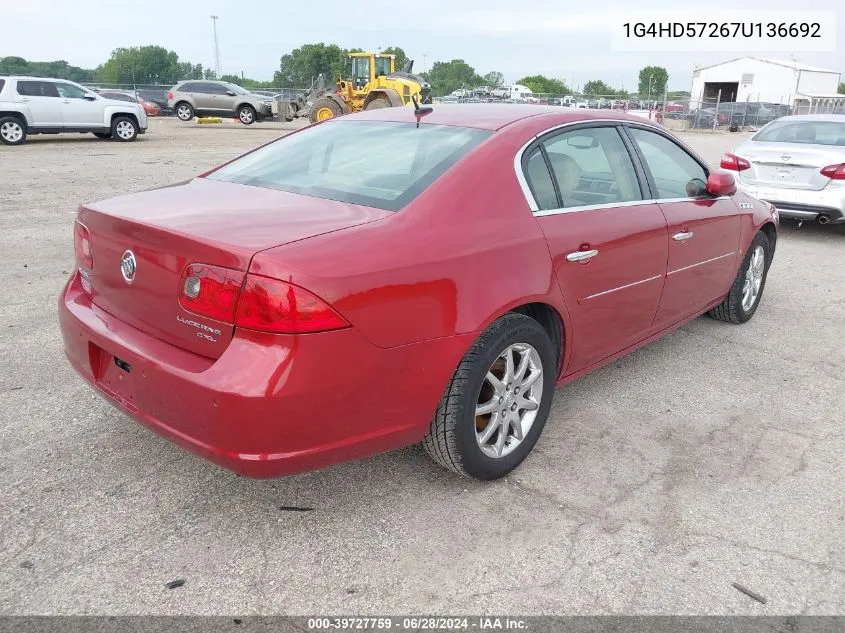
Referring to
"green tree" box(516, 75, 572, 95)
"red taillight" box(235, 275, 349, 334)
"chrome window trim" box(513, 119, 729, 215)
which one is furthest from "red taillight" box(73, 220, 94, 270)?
"green tree" box(516, 75, 572, 95)

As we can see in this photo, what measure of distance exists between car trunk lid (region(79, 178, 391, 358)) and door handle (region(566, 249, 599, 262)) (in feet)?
3.10

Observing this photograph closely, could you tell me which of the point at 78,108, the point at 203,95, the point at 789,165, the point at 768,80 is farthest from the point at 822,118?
the point at 768,80

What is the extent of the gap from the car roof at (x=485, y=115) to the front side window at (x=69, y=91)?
16.9m

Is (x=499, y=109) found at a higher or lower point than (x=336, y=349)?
higher

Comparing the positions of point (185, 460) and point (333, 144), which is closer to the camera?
point (185, 460)

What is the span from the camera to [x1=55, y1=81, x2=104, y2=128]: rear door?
699 inches

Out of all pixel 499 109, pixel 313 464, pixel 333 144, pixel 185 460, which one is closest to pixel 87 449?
pixel 185 460

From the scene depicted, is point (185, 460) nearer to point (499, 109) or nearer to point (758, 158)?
point (499, 109)

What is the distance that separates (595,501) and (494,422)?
1.70ft

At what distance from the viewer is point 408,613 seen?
2.28 meters

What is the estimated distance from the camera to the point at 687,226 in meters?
4.02

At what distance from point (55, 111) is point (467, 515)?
60.3ft

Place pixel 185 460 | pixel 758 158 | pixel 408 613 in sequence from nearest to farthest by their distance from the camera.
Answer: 1. pixel 408 613
2. pixel 185 460
3. pixel 758 158

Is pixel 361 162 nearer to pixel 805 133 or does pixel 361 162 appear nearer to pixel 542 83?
pixel 805 133
